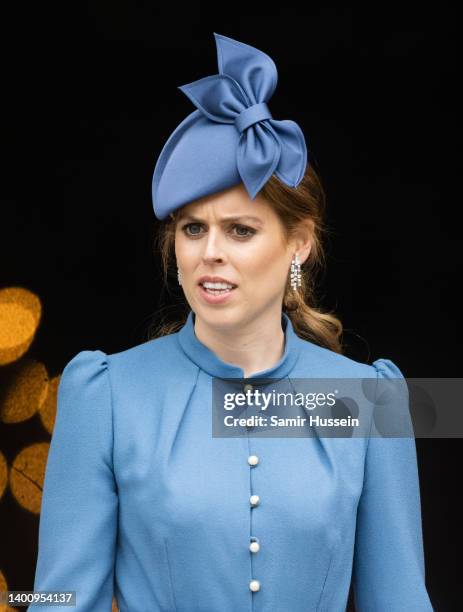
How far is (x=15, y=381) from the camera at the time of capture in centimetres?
411

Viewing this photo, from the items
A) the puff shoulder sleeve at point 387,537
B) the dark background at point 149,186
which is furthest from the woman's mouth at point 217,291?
the dark background at point 149,186

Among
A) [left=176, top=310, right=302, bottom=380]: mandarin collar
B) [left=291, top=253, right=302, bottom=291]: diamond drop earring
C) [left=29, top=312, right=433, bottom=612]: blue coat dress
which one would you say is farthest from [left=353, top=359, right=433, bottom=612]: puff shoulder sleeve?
[left=291, top=253, right=302, bottom=291]: diamond drop earring

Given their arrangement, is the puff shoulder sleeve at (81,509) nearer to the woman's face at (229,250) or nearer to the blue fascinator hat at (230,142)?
the woman's face at (229,250)

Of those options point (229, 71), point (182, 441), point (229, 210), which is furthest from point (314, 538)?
point (229, 71)

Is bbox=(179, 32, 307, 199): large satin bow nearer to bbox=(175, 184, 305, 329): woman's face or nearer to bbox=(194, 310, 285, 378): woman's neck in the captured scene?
bbox=(175, 184, 305, 329): woman's face

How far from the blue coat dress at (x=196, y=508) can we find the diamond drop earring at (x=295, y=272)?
A: 222 mm

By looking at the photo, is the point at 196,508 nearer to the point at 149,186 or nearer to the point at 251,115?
the point at 251,115

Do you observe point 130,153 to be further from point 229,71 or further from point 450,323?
point 229,71

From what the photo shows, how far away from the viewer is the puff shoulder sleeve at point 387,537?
107 inches

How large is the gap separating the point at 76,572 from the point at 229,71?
99 cm

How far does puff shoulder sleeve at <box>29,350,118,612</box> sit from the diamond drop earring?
459 mm

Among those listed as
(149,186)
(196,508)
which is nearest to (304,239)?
(196,508)

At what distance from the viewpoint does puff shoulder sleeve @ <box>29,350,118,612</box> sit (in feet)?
8.41

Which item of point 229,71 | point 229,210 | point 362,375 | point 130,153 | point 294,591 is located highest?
point 130,153
